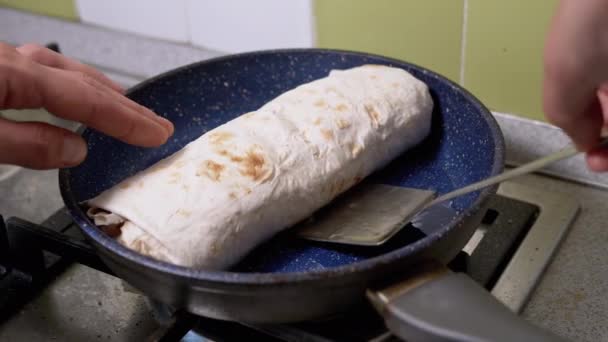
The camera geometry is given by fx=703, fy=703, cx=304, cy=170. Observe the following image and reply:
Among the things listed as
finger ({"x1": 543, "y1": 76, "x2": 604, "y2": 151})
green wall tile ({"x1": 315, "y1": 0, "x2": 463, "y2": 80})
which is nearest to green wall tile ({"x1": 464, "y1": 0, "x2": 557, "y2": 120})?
green wall tile ({"x1": 315, "y1": 0, "x2": 463, "y2": 80})

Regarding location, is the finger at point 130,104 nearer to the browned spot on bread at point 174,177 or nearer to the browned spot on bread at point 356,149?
the browned spot on bread at point 174,177

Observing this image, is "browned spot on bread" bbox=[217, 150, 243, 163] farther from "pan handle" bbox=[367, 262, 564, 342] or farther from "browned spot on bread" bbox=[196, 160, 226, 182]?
"pan handle" bbox=[367, 262, 564, 342]

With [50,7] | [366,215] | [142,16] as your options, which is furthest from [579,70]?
[50,7]

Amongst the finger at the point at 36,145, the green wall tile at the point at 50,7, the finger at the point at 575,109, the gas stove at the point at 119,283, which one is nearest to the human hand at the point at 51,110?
the finger at the point at 36,145

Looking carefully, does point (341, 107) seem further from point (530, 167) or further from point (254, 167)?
point (530, 167)

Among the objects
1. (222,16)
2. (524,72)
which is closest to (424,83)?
(524,72)
